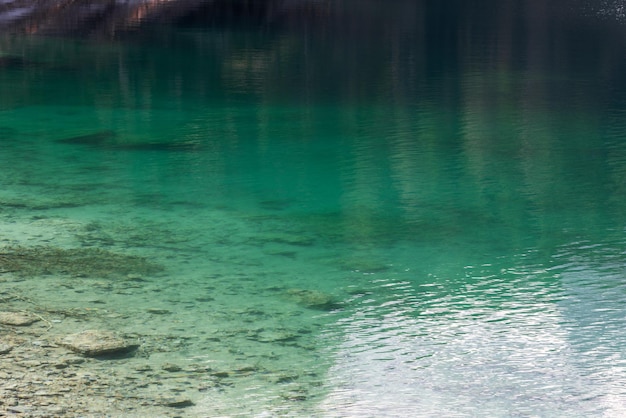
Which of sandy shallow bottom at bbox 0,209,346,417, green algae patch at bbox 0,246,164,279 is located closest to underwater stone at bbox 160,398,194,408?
sandy shallow bottom at bbox 0,209,346,417

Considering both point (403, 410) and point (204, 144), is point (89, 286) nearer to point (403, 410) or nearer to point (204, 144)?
point (403, 410)

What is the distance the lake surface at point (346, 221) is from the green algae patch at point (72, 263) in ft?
0.37

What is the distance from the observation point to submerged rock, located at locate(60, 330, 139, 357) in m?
7.08

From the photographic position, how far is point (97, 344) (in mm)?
7199

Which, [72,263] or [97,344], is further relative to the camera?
[72,263]

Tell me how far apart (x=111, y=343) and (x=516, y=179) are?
23.8ft

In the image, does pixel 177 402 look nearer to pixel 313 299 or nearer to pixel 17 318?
pixel 17 318

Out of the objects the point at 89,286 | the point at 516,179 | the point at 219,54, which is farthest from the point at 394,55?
the point at 89,286

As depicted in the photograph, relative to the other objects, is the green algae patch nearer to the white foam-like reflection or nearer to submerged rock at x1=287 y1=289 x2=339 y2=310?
submerged rock at x1=287 y1=289 x2=339 y2=310

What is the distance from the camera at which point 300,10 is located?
137 feet

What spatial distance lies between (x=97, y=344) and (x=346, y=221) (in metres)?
4.37

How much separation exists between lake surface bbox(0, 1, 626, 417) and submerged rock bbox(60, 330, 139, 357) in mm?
270

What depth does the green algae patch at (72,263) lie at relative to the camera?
8906mm

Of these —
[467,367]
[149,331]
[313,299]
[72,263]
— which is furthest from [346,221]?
[467,367]
